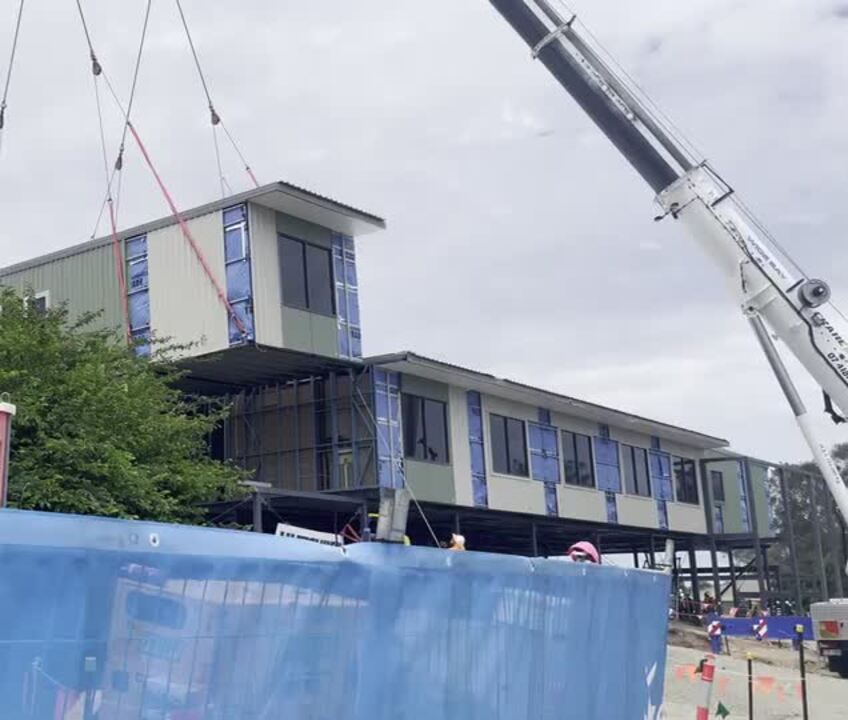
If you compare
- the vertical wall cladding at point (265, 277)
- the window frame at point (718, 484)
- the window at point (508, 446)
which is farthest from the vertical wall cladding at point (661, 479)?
the vertical wall cladding at point (265, 277)

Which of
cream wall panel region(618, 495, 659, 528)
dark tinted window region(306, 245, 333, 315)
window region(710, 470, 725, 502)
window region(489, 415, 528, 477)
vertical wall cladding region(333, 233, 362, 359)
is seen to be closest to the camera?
dark tinted window region(306, 245, 333, 315)

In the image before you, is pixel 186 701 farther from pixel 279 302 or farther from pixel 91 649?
pixel 279 302

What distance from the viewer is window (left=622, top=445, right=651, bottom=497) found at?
3403cm

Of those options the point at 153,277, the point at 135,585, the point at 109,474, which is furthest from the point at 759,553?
the point at 135,585

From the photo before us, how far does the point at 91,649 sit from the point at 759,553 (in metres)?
37.8

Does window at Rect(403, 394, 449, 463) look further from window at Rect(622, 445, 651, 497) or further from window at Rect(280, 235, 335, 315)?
window at Rect(622, 445, 651, 497)

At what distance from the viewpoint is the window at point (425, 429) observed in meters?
25.2

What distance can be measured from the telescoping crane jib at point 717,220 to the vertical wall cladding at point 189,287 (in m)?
9.55

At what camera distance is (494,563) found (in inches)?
251

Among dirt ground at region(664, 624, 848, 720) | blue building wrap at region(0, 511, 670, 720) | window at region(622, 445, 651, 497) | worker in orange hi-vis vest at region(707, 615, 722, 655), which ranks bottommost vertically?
dirt ground at region(664, 624, 848, 720)

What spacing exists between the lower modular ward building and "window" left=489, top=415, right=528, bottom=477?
47 millimetres

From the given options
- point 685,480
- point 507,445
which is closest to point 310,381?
point 507,445

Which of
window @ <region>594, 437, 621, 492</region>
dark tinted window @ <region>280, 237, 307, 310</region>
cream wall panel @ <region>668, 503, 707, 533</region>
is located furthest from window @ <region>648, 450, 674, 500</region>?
dark tinted window @ <region>280, 237, 307, 310</region>

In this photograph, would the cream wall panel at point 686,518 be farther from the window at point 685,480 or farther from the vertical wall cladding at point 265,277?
the vertical wall cladding at point 265,277
